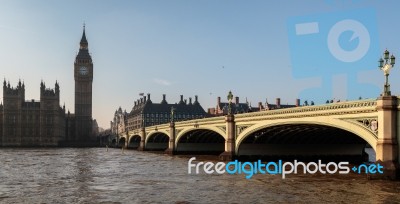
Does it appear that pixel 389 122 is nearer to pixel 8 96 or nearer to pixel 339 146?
pixel 339 146

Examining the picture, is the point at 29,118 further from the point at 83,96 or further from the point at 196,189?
the point at 196,189

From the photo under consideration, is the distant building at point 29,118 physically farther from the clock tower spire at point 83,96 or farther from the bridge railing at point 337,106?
the bridge railing at point 337,106

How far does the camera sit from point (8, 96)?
156875mm

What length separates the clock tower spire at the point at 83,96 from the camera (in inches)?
7023

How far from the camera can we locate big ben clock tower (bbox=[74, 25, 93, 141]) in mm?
178375

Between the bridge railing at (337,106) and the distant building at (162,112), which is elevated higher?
the distant building at (162,112)

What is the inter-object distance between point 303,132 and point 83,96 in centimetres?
14576

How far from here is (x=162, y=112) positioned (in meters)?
180

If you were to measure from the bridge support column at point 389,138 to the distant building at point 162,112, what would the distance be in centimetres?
14638

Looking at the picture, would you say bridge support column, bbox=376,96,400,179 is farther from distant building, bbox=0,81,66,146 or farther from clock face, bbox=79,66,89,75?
clock face, bbox=79,66,89,75

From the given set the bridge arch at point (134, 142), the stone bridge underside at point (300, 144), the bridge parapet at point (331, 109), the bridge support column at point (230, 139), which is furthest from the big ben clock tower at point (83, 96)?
the bridge parapet at point (331, 109)

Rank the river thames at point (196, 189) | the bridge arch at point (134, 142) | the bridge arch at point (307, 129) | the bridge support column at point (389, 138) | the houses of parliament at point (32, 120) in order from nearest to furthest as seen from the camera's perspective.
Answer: the river thames at point (196, 189) < the bridge support column at point (389, 138) < the bridge arch at point (307, 129) < the bridge arch at point (134, 142) < the houses of parliament at point (32, 120)

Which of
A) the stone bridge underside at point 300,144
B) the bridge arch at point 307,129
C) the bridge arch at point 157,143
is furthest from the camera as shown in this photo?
the bridge arch at point 157,143

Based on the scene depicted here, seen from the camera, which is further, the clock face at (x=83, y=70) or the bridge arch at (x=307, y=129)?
the clock face at (x=83, y=70)
